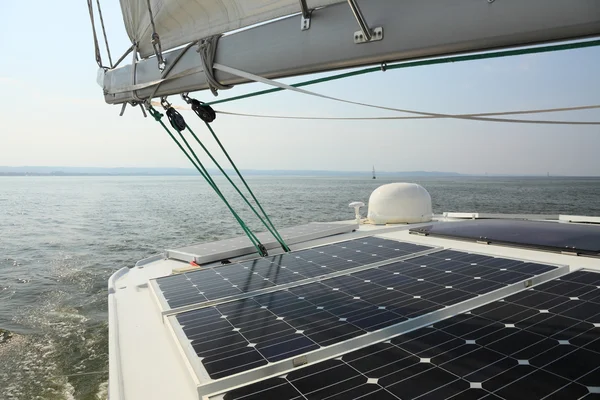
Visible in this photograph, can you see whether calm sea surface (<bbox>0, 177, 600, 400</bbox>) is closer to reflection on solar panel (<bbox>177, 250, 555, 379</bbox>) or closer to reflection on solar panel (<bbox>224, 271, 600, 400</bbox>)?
reflection on solar panel (<bbox>177, 250, 555, 379</bbox>)

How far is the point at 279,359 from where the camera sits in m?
4.52

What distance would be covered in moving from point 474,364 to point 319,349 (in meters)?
1.57

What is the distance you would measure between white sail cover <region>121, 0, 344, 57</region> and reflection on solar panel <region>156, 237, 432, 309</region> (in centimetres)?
403

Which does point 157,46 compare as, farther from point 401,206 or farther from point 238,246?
point 401,206

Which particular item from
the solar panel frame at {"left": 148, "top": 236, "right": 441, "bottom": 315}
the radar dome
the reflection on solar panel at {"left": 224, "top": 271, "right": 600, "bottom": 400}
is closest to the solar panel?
the solar panel frame at {"left": 148, "top": 236, "right": 441, "bottom": 315}

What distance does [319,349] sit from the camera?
15.3 ft

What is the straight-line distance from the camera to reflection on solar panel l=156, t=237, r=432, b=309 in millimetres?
7352

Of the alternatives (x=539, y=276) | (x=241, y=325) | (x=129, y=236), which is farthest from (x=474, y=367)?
(x=129, y=236)

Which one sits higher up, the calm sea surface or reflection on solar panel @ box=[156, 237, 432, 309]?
reflection on solar panel @ box=[156, 237, 432, 309]

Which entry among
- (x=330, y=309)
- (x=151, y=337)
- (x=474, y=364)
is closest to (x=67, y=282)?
(x=151, y=337)

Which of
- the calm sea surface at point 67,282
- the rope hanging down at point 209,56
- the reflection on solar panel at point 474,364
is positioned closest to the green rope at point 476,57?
the rope hanging down at point 209,56

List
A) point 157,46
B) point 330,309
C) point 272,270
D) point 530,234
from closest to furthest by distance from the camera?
point 330,309, point 157,46, point 272,270, point 530,234

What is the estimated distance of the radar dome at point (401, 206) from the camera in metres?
15.9

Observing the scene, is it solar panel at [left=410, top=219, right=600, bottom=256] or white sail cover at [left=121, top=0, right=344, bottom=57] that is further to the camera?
solar panel at [left=410, top=219, right=600, bottom=256]
